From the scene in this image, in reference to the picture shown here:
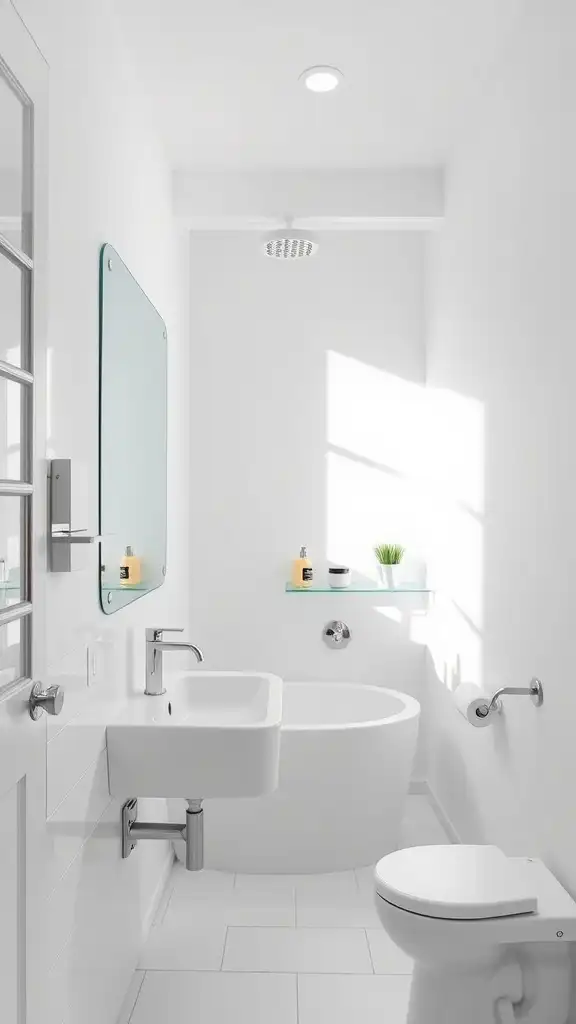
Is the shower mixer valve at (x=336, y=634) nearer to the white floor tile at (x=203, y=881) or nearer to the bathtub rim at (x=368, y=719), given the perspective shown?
the bathtub rim at (x=368, y=719)

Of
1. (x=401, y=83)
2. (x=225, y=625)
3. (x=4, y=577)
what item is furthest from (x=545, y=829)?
(x=401, y=83)

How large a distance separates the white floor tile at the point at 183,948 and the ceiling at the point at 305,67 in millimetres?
2754

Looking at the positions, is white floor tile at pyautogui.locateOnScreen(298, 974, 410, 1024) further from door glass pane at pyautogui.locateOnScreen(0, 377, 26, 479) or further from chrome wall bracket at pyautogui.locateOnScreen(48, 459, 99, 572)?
door glass pane at pyautogui.locateOnScreen(0, 377, 26, 479)

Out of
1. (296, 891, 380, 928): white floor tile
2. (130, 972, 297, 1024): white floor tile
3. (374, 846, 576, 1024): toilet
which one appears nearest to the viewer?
(374, 846, 576, 1024): toilet

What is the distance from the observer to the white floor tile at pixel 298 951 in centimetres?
234

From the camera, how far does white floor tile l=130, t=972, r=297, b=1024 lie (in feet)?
6.94

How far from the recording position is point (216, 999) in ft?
7.21

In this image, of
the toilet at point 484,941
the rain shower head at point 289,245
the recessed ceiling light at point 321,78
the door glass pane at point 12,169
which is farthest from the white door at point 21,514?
the rain shower head at point 289,245

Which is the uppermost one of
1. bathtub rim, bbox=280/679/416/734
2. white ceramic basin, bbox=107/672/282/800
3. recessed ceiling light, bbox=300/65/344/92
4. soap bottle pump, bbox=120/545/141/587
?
recessed ceiling light, bbox=300/65/344/92

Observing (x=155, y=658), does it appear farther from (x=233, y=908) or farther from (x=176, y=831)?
(x=233, y=908)

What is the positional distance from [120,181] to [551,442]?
4.59ft

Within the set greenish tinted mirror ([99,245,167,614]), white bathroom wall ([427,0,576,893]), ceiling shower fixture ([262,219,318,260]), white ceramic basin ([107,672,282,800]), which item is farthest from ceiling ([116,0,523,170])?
white ceramic basin ([107,672,282,800])

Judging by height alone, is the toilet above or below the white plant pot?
below

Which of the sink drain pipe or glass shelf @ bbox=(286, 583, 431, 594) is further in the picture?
glass shelf @ bbox=(286, 583, 431, 594)
